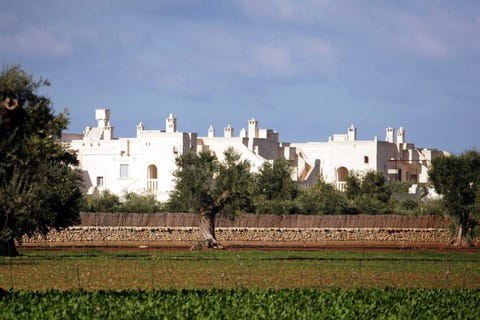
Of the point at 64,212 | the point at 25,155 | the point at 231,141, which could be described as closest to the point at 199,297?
the point at 25,155

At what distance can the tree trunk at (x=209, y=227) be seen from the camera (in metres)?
61.0

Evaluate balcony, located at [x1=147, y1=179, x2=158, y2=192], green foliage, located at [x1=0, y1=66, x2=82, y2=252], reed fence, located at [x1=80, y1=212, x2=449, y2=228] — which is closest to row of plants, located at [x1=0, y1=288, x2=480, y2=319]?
green foliage, located at [x1=0, y1=66, x2=82, y2=252]

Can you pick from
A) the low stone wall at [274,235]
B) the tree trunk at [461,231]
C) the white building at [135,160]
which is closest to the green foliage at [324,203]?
the low stone wall at [274,235]

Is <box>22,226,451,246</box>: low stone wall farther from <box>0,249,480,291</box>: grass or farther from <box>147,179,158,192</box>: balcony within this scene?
<box>147,179,158,192</box>: balcony

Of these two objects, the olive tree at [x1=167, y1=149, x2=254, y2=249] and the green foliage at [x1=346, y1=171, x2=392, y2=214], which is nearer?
the olive tree at [x1=167, y1=149, x2=254, y2=249]

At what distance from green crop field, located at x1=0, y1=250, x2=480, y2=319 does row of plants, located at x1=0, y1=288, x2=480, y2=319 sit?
0.03 meters

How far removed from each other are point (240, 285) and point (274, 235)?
146 ft

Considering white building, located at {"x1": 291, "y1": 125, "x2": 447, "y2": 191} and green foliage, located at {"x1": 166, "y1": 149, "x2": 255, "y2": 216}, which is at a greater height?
white building, located at {"x1": 291, "y1": 125, "x2": 447, "y2": 191}

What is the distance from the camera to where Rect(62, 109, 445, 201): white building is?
110125 mm

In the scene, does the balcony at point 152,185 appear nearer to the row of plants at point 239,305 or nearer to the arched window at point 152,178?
the arched window at point 152,178

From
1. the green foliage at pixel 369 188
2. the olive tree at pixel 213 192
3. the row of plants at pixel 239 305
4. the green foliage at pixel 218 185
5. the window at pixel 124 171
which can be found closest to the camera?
the row of plants at pixel 239 305

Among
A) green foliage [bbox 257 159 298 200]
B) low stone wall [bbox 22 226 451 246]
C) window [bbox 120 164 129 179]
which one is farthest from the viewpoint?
window [bbox 120 164 129 179]

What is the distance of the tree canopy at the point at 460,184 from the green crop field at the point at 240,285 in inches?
602

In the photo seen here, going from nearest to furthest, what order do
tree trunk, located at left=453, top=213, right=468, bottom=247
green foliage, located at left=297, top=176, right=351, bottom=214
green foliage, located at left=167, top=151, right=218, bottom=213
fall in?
green foliage, located at left=167, top=151, right=218, bottom=213 → tree trunk, located at left=453, top=213, right=468, bottom=247 → green foliage, located at left=297, top=176, right=351, bottom=214
